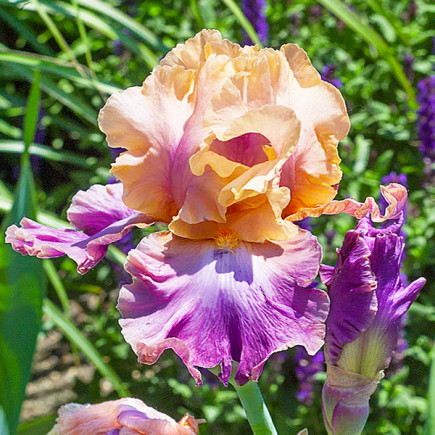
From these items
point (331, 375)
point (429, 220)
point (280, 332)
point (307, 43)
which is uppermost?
point (280, 332)

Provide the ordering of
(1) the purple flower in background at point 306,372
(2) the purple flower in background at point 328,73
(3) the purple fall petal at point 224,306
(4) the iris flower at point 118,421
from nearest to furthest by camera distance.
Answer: (3) the purple fall petal at point 224,306, (4) the iris flower at point 118,421, (2) the purple flower in background at point 328,73, (1) the purple flower in background at point 306,372

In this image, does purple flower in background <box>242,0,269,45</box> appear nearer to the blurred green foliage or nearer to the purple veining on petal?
the blurred green foliage

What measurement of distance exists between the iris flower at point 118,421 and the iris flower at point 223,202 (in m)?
0.14

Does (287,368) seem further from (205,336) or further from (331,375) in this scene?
(205,336)

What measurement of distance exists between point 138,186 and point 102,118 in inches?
3.3

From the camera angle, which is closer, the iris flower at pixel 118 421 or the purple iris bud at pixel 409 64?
the iris flower at pixel 118 421

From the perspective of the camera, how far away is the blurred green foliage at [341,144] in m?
1.66

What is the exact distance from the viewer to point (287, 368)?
5.69 ft

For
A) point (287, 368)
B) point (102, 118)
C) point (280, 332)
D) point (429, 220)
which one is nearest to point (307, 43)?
point (429, 220)

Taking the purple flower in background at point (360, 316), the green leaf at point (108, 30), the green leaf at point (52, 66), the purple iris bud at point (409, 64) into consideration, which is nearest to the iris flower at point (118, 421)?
the purple flower in background at point (360, 316)

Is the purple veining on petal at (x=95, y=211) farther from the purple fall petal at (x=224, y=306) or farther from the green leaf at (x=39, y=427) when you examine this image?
the green leaf at (x=39, y=427)

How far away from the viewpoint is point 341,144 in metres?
1.91

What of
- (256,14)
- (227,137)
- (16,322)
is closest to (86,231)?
(16,322)

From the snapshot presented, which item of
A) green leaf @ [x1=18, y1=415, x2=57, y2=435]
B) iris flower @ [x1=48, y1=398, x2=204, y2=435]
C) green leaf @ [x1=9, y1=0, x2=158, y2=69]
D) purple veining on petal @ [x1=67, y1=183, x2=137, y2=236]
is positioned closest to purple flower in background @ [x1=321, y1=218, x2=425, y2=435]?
iris flower @ [x1=48, y1=398, x2=204, y2=435]
